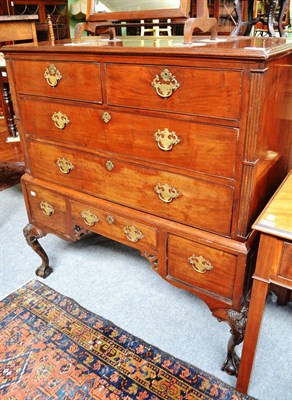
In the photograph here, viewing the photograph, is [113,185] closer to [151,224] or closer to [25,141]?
[151,224]

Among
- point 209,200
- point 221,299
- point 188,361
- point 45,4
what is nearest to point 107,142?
point 209,200

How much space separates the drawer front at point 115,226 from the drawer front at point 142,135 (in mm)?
281

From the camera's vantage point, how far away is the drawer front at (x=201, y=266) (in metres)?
1.24

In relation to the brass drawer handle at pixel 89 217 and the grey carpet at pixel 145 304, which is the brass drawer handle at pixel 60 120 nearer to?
the brass drawer handle at pixel 89 217

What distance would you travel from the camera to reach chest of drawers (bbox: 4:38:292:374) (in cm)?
105

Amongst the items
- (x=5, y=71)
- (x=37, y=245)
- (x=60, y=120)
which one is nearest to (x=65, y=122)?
(x=60, y=120)

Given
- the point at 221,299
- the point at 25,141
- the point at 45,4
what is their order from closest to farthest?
the point at 221,299 < the point at 25,141 < the point at 45,4

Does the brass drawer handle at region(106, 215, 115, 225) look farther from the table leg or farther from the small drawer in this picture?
the table leg

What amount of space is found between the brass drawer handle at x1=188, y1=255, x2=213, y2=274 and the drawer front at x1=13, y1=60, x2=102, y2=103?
2.15 ft

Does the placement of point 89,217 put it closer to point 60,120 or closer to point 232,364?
point 60,120

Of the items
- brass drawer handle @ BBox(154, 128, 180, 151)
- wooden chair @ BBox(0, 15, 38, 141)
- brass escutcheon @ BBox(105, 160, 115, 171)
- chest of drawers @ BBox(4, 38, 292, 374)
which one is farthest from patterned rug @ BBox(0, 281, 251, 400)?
wooden chair @ BBox(0, 15, 38, 141)

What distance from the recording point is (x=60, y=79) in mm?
1399

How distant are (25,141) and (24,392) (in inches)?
40.8

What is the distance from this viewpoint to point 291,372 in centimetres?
141
